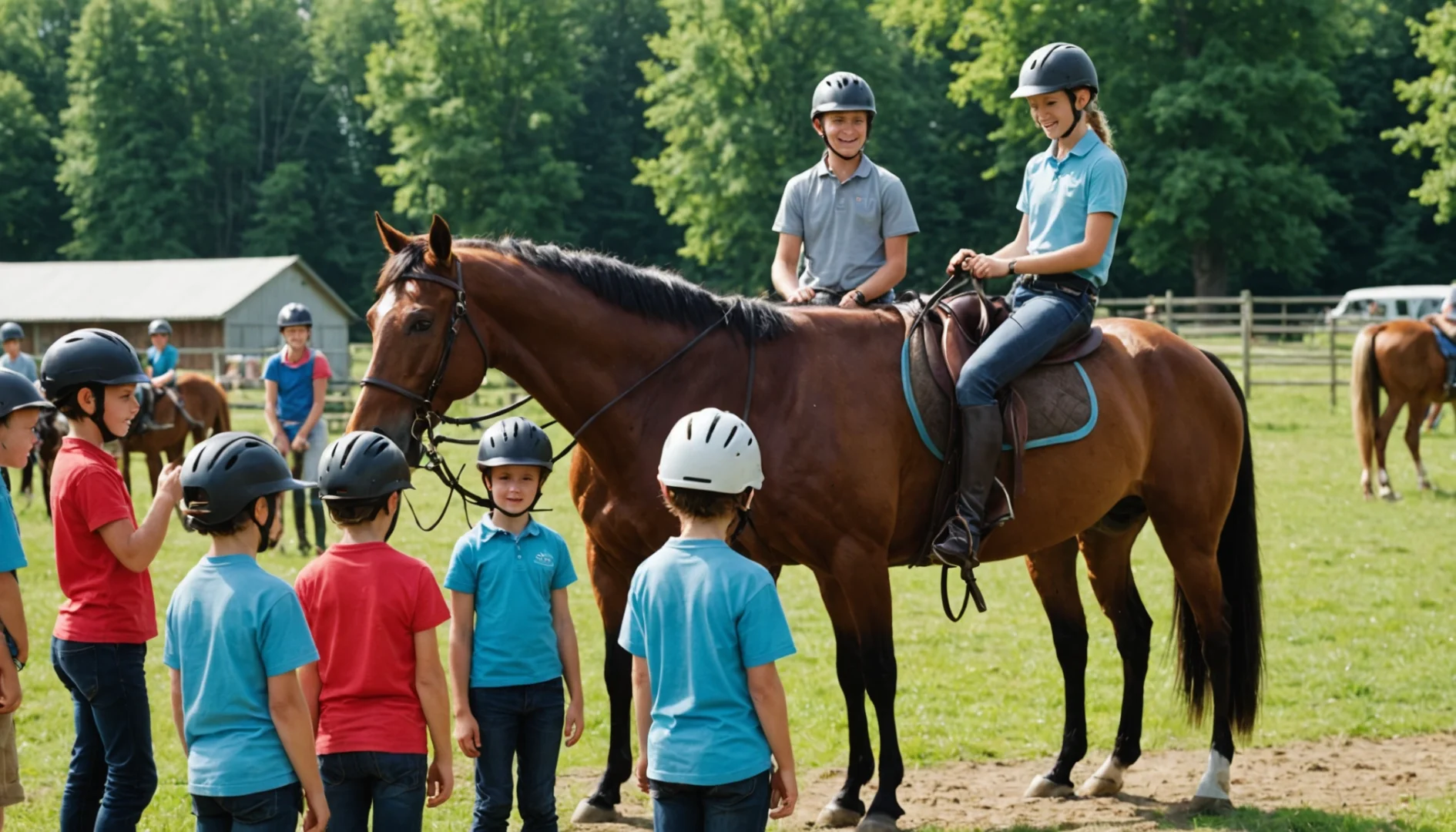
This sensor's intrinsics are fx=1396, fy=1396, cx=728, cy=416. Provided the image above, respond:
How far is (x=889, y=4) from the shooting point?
54.4 metres

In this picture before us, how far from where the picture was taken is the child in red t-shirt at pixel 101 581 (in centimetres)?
443

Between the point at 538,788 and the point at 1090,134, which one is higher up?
the point at 1090,134

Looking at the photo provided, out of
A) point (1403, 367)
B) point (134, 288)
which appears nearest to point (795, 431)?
point (1403, 367)

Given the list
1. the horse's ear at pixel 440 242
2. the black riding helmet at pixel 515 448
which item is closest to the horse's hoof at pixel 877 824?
the black riding helmet at pixel 515 448

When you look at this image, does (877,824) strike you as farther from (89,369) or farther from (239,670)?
(89,369)

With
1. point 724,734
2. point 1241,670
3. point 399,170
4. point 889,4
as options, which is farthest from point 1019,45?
point 724,734

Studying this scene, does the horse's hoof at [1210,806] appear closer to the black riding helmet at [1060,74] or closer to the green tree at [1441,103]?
the black riding helmet at [1060,74]

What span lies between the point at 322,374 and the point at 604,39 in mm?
59419

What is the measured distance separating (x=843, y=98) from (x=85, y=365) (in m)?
3.45

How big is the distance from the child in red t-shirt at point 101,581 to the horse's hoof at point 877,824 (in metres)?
2.72

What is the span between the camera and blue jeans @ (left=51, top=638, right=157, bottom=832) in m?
4.52

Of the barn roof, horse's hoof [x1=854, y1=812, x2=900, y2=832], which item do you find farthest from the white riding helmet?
the barn roof

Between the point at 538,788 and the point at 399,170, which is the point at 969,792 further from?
the point at 399,170

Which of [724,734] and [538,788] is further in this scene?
[538,788]
